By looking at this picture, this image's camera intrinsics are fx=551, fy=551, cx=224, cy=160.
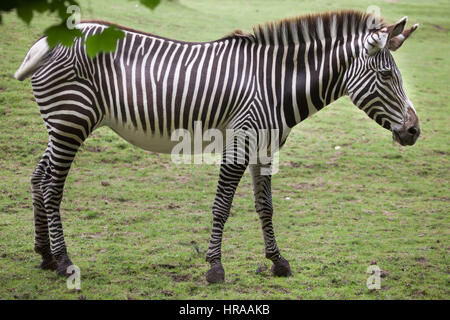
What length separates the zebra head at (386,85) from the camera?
540cm

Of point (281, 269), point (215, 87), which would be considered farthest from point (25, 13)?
point (281, 269)

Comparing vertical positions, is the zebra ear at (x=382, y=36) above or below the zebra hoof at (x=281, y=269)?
above

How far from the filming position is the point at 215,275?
18.9 feet

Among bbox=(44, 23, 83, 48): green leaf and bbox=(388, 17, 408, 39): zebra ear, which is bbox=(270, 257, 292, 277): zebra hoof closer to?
bbox=(388, 17, 408, 39): zebra ear

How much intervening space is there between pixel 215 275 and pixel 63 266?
5.21ft

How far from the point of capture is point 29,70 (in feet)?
18.5

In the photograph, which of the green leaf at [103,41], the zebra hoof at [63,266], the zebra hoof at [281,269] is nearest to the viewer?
the green leaf at [103,41]

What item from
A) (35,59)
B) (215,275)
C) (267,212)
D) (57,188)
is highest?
(35,59)

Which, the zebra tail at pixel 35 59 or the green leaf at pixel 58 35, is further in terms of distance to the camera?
the zebra tail at pixel 35 59

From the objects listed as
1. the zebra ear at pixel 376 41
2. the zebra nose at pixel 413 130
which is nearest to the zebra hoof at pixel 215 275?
the zebra nose at pixel 413 130

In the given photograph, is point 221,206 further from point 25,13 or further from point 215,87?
point 25,13

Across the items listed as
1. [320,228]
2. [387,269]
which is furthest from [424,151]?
[387,269]

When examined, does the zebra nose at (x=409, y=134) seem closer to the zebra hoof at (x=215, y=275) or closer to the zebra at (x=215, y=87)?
the zebra at (x=215, y=87)
